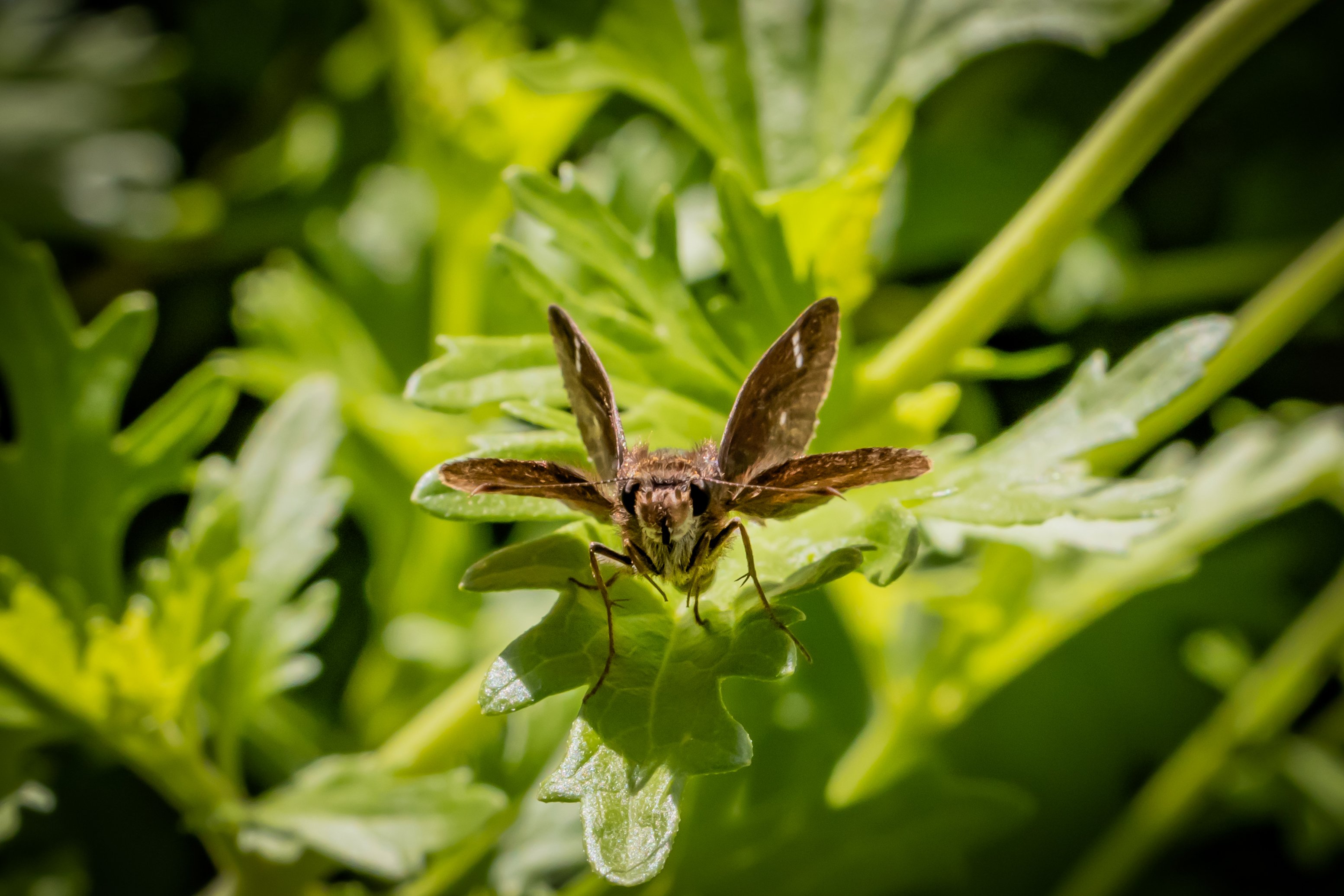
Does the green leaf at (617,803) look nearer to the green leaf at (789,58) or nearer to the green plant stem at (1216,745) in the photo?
the green leaf at (789,58)

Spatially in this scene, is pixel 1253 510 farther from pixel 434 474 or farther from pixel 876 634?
pixel 434 474

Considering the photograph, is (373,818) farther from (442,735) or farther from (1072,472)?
(1072,472)

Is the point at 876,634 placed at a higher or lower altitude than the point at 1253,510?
lower

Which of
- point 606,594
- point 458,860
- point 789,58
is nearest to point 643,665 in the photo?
point 606,594

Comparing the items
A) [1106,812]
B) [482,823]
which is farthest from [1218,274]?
[482,823]

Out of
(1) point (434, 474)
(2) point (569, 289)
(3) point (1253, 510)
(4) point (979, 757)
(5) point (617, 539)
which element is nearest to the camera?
(1) point (434, 474)

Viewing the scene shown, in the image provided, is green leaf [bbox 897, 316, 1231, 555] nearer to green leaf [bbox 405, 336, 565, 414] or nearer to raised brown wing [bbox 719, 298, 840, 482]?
raised brown wing [bbox 719, 298, 840, 482]

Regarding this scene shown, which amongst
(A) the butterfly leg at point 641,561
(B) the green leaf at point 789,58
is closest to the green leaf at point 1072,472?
(A) the butterfly leg at point 641,561
